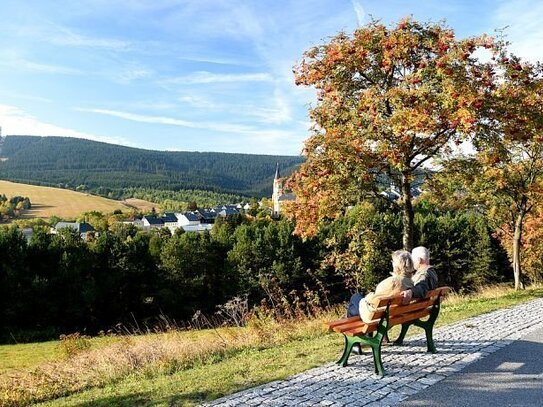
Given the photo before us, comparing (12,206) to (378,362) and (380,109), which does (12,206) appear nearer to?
(380,109)

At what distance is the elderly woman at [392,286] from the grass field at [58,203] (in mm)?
131851

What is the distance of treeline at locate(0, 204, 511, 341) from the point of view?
1352 inches

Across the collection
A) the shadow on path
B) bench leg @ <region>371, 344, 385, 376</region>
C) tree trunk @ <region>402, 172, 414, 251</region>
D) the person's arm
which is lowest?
the shadow on path

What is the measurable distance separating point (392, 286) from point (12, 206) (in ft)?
443

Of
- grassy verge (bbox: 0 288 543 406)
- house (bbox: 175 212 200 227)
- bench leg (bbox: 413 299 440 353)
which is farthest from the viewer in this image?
house (bbox: 175 212 200 227)

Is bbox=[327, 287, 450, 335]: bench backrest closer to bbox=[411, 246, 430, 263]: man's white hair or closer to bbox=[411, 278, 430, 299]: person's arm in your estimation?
bbox=[411, 278, 430, 299]: person's arm

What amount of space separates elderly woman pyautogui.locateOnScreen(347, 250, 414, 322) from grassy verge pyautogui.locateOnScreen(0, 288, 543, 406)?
0.87 m

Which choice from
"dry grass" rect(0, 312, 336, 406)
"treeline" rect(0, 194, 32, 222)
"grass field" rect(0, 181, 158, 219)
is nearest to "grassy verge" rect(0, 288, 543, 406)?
"dry grass" rect(0, 312, 336, 406)

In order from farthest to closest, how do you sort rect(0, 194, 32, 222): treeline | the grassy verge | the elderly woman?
rect(0, 194, 32, 222): treeline → the elderly woman → the grassy verge

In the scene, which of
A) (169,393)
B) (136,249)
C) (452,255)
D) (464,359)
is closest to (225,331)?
(169,393)

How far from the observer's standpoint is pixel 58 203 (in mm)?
141000

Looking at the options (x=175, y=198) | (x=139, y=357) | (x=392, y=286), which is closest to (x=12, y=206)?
(x=175, y=198)

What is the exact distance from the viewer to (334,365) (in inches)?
269

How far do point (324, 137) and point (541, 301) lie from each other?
6.88 m
